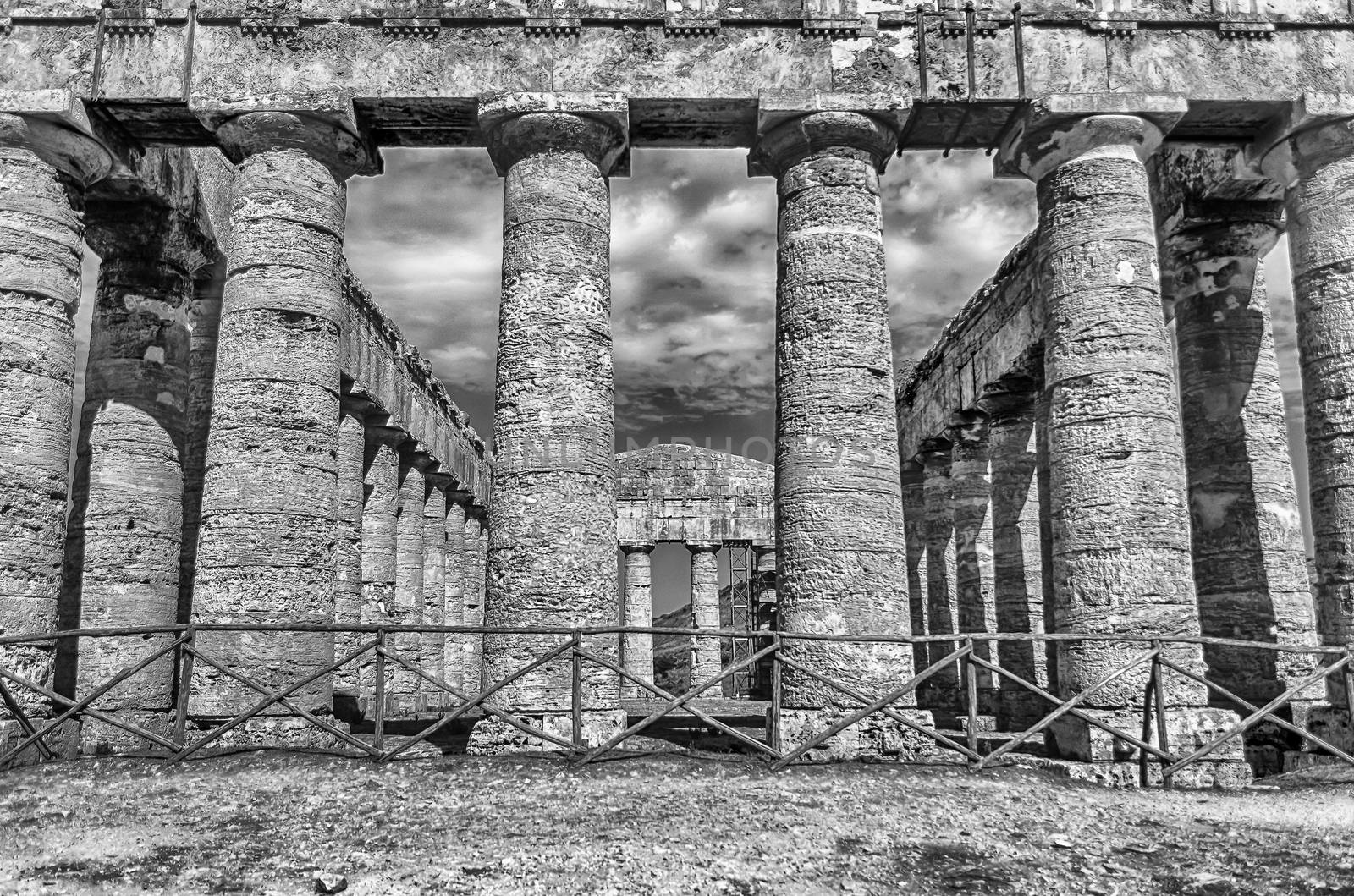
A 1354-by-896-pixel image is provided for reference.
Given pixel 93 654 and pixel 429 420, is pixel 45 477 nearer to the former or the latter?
pixel 93 654

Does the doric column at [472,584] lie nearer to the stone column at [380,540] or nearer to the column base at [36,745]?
the stone column at [380,540]

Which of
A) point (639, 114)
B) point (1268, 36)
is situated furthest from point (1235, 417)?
point (639, 114)

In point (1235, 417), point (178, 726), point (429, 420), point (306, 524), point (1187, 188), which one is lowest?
point (178, 726)

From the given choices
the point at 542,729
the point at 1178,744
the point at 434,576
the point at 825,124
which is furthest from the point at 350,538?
the point at 1178,744

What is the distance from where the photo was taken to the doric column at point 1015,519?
17.0 meters

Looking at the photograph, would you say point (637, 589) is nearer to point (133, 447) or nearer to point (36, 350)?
point (133, 447)

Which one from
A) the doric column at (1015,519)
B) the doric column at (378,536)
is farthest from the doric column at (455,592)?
the doric column at (1015,519)

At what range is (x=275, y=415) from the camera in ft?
37.3

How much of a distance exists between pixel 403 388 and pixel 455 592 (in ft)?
22.5

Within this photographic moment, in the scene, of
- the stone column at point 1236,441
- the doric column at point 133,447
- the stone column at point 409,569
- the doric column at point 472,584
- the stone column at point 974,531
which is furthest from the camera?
the doric column at point 472,584

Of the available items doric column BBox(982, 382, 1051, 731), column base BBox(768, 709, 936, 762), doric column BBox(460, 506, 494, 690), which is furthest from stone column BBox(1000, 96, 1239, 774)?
doric column BBox(460, 506, 494, 690)

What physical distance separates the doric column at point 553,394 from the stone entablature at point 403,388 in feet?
10.5

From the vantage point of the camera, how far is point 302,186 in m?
12.0

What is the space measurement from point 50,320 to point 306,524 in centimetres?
379
